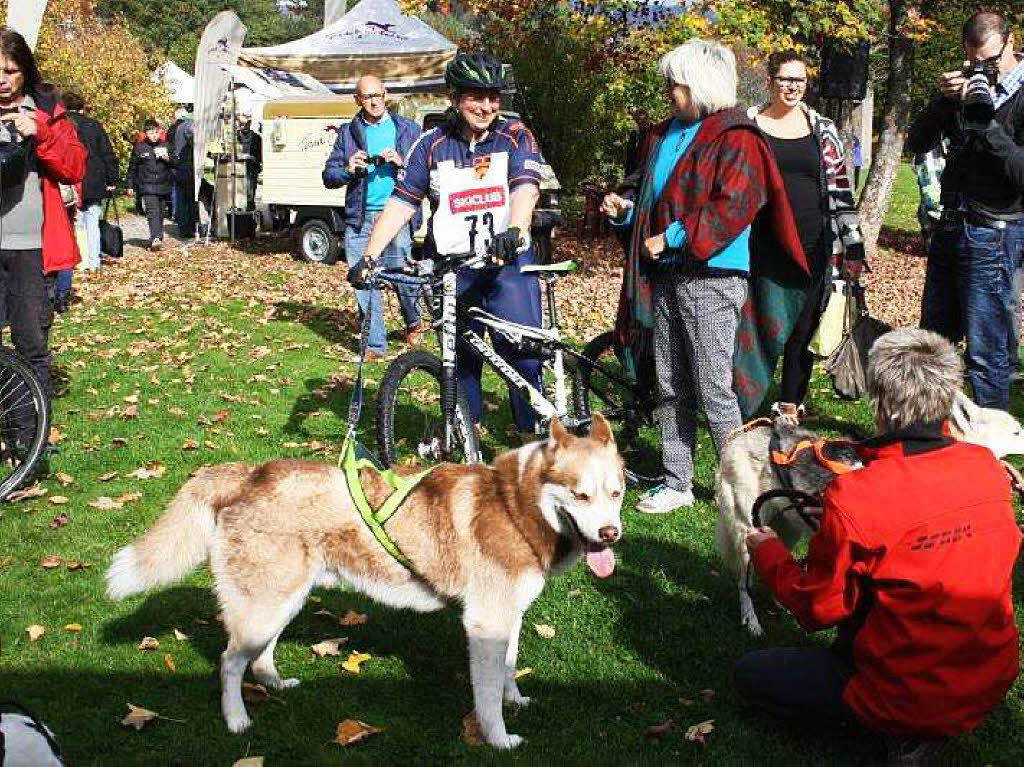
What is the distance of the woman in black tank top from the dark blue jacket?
408 cm

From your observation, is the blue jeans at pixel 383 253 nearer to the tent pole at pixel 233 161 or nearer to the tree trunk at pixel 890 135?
the tree trunk at pixel 890 135

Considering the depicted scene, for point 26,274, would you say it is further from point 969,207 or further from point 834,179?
point 969,207

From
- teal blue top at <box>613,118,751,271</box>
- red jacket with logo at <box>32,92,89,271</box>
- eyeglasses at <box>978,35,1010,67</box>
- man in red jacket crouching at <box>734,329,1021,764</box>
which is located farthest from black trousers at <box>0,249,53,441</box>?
eyeglasses at <box>978,35,1010,67</box>

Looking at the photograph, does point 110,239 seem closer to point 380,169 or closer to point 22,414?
point 380,169

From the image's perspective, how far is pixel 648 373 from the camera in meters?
6.15

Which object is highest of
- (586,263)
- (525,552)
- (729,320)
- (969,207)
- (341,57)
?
(341,57)

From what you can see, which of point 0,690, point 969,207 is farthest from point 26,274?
point 969,207

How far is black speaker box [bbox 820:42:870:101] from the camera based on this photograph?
10.1m

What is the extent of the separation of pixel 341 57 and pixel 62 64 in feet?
32.7

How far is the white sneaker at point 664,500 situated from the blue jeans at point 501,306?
33.7 inches

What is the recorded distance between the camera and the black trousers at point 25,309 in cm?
581

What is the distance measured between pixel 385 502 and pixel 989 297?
3.79 m

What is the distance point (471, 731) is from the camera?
140 inches

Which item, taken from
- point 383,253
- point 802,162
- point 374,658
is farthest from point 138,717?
point 383,253
